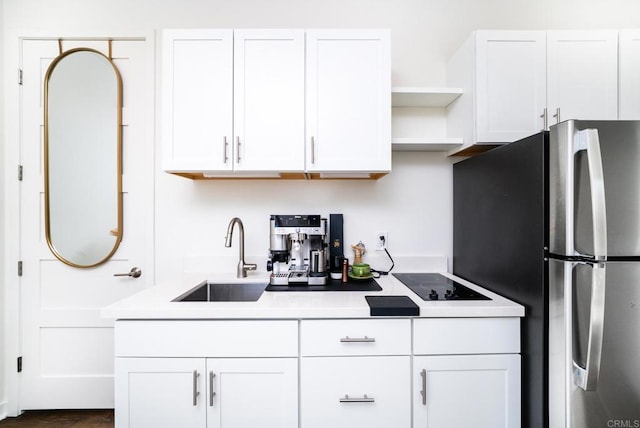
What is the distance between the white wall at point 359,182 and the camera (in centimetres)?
203

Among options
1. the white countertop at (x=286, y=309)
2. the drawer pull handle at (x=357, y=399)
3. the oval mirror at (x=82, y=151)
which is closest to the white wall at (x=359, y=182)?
the oval mirror at (x=82, y=151)

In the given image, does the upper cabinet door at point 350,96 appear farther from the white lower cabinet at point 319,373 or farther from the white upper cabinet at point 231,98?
the white lower cabinet at point 319,373

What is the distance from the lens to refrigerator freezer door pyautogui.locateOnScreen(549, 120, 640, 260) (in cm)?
108

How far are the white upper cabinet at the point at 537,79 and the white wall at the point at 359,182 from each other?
0.40 metres

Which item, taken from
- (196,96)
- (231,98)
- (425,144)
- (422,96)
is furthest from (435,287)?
(196,96)

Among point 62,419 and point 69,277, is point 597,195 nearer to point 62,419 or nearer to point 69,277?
point 69,277

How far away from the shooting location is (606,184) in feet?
3.62

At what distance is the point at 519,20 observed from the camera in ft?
6.68

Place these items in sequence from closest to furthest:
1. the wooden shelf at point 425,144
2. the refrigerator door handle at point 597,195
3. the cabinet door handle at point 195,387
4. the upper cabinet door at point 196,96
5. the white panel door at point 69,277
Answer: the refrigerator door handle at point 597,195
the cabinet door handle at point 195,387
the upper cabinet door at point 196,96
the wooden shelf at point 425,144
the white panel door at point 69,277

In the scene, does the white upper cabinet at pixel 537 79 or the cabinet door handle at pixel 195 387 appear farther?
the white upper cabinet at pixel 537 79

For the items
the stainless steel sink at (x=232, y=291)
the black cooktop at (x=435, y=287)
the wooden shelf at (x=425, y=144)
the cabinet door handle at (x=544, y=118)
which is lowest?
the stainless steel sink at (x=232, y=291)

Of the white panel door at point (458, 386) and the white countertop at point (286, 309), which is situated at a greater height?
the white countertop at point (286, 309)

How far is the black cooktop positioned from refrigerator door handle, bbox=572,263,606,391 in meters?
0.41

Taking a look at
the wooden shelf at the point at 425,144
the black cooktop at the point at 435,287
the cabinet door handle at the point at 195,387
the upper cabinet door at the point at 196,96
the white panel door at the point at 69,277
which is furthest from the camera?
the white panel door at the point at 69,277
